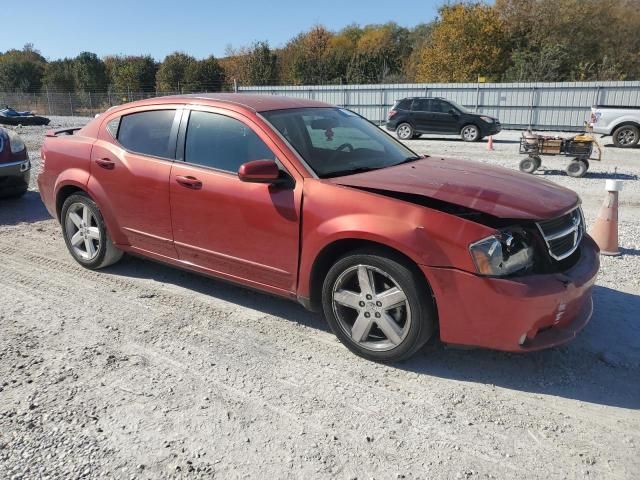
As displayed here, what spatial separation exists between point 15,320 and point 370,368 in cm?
282

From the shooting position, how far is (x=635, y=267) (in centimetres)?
529

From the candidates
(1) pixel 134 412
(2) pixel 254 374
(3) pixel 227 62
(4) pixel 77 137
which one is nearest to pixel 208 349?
(2) pixel 254 374

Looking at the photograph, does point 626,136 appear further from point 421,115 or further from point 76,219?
point 76,219

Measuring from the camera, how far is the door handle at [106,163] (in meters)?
4.70

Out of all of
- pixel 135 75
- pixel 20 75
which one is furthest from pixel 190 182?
pixel 20 75

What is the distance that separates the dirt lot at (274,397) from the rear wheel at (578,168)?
7326 millimetres

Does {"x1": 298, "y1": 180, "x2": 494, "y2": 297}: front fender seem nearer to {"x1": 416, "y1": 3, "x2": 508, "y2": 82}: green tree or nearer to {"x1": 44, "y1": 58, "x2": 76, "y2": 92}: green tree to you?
{"x1": 416, "y1": 3, "x2": 508, "y2": 82}: green tree

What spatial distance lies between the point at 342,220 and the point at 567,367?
70.2 inches

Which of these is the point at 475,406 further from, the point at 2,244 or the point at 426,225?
the point at 2,244

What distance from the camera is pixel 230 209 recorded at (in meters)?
3.90

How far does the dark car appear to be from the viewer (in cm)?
779

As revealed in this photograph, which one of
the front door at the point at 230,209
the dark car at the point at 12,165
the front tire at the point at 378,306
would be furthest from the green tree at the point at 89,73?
the front tire at the point at 378,306

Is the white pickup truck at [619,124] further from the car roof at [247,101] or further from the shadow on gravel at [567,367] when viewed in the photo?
the car roof at [247,101]

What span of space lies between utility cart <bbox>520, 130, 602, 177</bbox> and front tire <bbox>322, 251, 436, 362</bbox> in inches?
367
